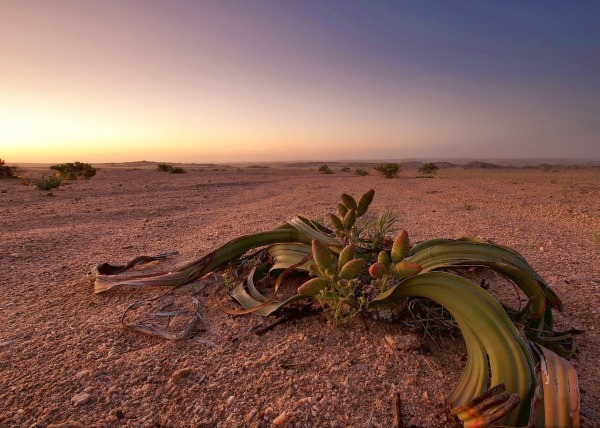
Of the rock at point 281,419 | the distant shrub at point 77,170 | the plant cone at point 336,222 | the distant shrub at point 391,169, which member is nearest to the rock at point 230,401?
the rock at point 281,419

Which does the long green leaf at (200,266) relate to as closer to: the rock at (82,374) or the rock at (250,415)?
the rock at (82,374)

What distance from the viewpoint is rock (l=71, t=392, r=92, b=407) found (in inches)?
56.1

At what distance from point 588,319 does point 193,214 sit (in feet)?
18.4

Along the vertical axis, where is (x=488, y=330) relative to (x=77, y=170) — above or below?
below

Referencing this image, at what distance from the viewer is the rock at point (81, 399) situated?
1.42 metres

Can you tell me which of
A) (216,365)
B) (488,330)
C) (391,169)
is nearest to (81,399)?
(216,365)

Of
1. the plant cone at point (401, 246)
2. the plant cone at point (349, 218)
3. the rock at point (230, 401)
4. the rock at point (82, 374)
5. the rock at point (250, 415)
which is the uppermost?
the plant cone at point (349, 218)

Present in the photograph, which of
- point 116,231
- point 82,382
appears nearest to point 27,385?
point 82,382

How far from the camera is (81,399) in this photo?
144 centimetres

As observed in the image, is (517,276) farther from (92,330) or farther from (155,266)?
(155,266)

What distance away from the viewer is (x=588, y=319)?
6.87ft

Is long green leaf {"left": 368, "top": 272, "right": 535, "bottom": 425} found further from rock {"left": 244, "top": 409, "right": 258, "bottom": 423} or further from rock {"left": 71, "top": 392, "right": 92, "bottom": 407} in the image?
rock {"left": 71, "top": 392, "right": 92, "bottom": 407}

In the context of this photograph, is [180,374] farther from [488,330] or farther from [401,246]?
[488,330]

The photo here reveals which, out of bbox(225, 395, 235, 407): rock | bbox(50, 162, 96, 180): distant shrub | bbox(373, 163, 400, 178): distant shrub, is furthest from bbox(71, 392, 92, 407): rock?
bbox(50, 162, 96, 180): distant shrub
